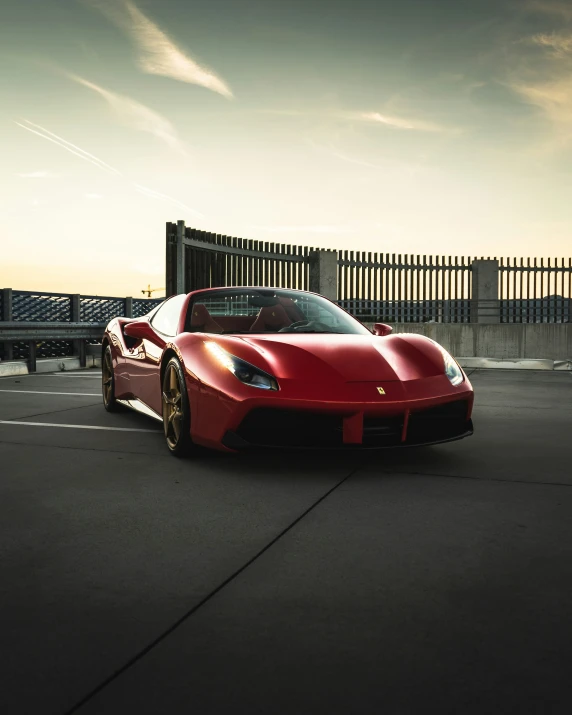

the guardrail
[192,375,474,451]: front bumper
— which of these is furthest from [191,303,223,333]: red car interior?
the guardrail

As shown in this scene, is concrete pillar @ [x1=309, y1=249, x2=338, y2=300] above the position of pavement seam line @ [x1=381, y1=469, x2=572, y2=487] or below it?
above

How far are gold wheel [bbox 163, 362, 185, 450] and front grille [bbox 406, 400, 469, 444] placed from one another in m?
1.49

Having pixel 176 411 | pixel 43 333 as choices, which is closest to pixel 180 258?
pixel 43 333

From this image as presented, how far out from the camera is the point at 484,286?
18484mm

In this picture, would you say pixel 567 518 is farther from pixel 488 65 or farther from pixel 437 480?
pixel 488 65

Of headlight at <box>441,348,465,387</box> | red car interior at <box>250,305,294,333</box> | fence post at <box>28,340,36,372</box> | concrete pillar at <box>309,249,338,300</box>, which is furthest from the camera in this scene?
concrete pillar at <box>309,249,338,300</box>

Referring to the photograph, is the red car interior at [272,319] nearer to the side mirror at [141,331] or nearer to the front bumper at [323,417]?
the side mirror at [141,331]

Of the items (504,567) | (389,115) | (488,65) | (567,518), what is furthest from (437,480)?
(488,65)

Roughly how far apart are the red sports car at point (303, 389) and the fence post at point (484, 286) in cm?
1375

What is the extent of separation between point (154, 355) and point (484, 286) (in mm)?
14601

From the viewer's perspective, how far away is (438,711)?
1632 millimetres

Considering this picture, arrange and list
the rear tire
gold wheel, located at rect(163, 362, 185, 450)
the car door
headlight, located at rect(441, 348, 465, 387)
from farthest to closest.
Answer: the rear tire
the car door
gold wheel, located at rect(163, 362, 185, 450)
headlight, located at rect(441, 348, 465, 387)

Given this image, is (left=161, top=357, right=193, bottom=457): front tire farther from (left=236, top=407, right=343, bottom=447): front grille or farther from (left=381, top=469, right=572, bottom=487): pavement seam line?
(left=381, top=469, right=572, bottom=487): pavement seam line

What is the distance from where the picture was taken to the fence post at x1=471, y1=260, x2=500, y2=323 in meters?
18.5
